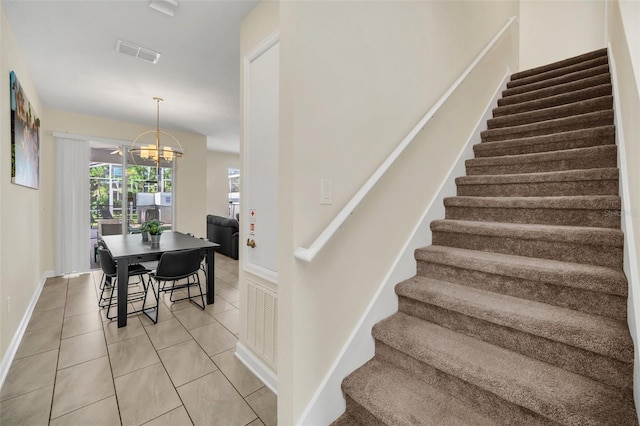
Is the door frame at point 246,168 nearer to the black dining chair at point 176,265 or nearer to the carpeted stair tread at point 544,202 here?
the black dining chair at point 176,265

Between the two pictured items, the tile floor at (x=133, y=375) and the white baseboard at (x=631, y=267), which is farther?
the tile floor at (x=133, y=375)

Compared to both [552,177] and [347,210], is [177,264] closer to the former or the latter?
[347,210]

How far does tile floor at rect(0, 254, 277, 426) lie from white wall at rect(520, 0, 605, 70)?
21.5ft

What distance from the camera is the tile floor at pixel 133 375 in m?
1.70

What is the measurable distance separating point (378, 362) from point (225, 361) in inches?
52.6

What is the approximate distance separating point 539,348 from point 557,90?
9.20 ft

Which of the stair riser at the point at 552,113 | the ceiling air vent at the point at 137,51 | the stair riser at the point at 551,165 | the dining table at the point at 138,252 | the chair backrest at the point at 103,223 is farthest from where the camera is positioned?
the chair backrest at the point at 103,223

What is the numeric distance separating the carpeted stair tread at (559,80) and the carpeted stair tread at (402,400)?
11.1 feet

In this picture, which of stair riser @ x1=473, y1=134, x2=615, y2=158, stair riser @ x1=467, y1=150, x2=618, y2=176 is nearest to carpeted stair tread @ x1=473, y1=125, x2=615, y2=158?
stair riser @ x1=473, y1=134, x2=615, y2=158

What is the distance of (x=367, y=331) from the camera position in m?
1.57

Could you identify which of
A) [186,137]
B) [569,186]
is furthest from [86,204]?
[569,186]

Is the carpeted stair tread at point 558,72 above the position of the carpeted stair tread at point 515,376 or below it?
above

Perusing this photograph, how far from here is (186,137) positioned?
6336 millimetres

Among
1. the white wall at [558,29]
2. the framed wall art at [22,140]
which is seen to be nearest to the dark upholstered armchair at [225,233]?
the framed wall art at [22,140]
